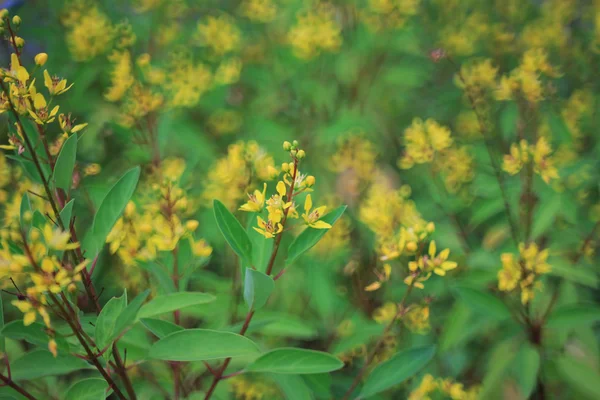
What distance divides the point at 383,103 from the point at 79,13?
155cm

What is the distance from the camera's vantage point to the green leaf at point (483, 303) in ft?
4.56

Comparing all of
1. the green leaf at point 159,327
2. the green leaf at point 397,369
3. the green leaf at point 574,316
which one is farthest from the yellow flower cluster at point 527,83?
the green leaf at point 159,327

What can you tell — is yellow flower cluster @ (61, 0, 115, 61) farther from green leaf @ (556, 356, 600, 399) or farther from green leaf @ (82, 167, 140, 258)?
green leaf @ (556, 356, 600, 399)

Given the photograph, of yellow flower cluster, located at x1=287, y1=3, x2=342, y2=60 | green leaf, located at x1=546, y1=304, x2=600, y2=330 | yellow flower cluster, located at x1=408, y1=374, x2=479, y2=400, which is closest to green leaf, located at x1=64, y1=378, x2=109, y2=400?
yellow flower cluster, located at x1=408, y1=374, x2=479, y2=400

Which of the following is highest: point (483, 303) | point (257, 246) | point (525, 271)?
point (257, 246)

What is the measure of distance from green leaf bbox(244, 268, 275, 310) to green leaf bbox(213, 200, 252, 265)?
0.28 ft

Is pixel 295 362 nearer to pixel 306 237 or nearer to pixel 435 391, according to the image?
pixel 306 237

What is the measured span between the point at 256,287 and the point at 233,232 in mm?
137

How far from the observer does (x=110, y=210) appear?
3.36 ft

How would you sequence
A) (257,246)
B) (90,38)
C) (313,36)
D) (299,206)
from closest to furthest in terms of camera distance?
1. (257,246)
2. (299,206)
3. (90,38)
4. (313,36)

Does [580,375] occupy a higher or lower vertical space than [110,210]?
lower

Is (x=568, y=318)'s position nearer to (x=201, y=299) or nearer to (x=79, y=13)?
(x=201, y=299)

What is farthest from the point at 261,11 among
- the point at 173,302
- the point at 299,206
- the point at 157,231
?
the point at 173,302

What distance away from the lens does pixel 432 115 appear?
2682 mm
